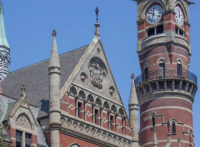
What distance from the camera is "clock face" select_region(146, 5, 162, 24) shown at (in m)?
83.0

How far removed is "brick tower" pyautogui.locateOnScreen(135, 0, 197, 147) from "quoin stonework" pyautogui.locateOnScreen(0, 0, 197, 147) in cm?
12

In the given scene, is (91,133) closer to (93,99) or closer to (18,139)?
(93,99)

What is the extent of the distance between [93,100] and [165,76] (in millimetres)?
26627

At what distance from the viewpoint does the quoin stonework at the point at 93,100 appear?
49438mm

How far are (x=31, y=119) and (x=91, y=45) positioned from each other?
11097 millimetres

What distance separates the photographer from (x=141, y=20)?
84.3 m

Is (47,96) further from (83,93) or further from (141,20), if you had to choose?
(141,20)

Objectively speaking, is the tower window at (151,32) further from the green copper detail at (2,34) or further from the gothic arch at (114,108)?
the gothic arch at (114,108)

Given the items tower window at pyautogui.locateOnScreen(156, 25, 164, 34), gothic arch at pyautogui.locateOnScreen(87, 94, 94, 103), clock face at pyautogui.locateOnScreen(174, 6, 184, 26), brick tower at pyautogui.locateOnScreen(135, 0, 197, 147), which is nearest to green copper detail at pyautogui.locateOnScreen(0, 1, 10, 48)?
brick tower at pyautogui.locateOnScreen(135, 0, 197, 147)

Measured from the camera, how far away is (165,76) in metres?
79.8

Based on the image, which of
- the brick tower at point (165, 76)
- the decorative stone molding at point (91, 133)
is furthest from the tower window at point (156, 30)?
the decorative stone molding at point (91, 133)

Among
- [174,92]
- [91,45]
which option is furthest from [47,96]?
[174,92]

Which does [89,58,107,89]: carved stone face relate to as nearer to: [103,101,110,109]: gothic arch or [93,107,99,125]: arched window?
[103,101,110,109]: gothic arch

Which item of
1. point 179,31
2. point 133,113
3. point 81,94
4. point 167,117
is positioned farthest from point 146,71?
point 81,94
